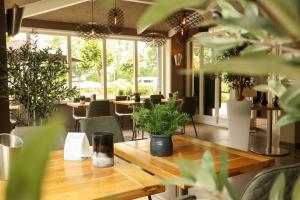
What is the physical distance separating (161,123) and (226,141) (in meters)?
4.85

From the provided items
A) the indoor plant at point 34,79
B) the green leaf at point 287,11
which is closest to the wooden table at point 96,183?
the green leaf at point 287,11

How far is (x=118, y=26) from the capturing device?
5.53 m

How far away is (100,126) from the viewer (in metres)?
3.07

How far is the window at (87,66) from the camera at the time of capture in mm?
8406

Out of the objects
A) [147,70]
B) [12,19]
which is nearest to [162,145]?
[12,19]

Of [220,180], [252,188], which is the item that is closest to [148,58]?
[252,188]

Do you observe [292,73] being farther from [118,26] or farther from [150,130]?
[118,26]

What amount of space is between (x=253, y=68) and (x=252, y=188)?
1085 mm

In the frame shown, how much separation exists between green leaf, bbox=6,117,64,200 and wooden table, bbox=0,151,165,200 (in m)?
1.08

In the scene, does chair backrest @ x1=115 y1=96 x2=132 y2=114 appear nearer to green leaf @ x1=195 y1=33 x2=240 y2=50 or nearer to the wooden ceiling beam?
the wooden ceiling beam

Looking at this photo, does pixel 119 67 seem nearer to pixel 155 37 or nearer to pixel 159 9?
pixel 155 37

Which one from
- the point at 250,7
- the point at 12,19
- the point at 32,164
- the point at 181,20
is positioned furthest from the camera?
the point at 181,20

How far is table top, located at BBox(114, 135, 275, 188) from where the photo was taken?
73.7 inches

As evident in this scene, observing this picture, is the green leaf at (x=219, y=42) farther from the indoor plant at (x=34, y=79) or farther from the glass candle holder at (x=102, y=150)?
the indoor plant at (x=34, y=79)
